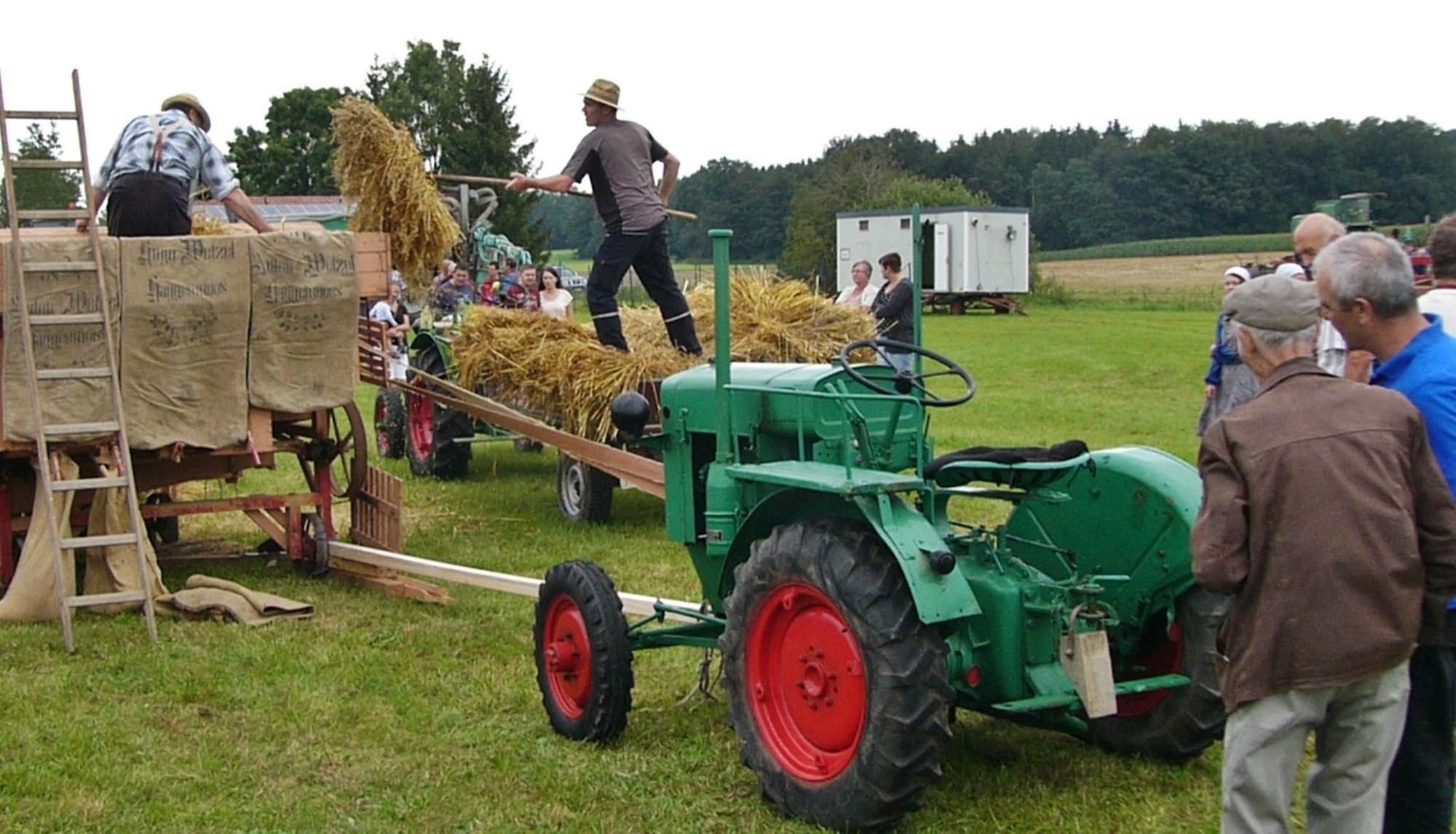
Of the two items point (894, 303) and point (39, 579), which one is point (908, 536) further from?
point (894, 303)

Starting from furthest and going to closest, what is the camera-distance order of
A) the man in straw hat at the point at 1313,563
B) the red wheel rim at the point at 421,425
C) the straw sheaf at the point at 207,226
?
the red wheel rim at the point at 421,425 < the straw sheaf at the point at 207,226 < the man in straw hat at the point at 1313,563

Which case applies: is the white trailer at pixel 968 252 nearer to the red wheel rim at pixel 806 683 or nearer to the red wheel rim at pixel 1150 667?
the red wheel rim at pixel 1150 667

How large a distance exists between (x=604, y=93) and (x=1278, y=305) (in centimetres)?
561

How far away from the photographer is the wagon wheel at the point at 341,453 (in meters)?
8.14

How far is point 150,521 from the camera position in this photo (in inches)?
341

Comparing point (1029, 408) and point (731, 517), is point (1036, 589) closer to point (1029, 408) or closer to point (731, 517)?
point (731, 517)

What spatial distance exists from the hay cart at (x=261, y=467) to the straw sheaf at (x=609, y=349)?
Result: 1.13 meters

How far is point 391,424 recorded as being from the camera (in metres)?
12.8

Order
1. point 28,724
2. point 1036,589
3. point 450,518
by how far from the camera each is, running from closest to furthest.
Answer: point 1036,589, point 28,724, point 450,518

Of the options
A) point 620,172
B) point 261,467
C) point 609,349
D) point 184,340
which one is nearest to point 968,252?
point 609,349

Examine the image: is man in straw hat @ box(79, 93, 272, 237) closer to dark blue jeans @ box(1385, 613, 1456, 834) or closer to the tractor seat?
the tractor seat

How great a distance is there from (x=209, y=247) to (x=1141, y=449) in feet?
15.4

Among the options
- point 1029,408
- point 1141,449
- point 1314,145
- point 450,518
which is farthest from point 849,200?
point 1141,449

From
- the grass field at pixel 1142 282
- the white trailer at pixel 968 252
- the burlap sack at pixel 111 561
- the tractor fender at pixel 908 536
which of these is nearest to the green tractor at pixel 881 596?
the tractor fender at pixel 908 536
